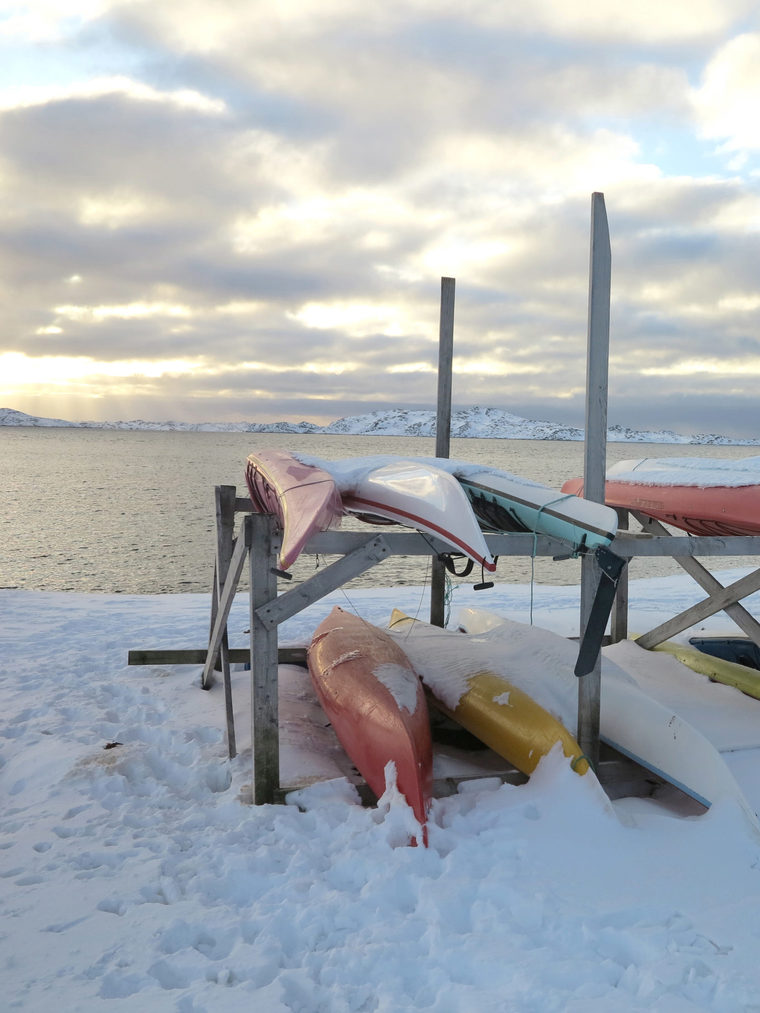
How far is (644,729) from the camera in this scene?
516 centimetres

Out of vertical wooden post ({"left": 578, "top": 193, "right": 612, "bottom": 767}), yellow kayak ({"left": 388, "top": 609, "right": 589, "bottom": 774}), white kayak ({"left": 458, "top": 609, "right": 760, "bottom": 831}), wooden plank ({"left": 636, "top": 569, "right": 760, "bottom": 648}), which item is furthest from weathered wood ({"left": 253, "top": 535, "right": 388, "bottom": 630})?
wooden plank ({"left": 636, "top": 569, "right": 760, "bottom": 648})

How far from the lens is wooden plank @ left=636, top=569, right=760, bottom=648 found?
21.8ft

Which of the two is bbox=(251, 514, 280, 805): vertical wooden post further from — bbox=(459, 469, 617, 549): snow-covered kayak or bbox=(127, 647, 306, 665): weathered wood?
bbox=(127, 647, 306, 665): weathered wood

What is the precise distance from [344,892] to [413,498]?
2.34m

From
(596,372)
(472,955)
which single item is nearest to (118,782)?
(472,955)

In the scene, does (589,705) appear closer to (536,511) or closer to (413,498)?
(536,511)

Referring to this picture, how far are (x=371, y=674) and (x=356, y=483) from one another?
57.6 inches

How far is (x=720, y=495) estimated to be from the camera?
22.6 ft

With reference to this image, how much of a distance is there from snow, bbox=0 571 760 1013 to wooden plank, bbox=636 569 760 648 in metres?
1.29

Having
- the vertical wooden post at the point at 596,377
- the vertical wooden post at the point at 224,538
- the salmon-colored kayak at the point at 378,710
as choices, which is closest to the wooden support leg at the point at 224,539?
the vertical wooden post at the point at 224,538

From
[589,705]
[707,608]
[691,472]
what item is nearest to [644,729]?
[589,705]

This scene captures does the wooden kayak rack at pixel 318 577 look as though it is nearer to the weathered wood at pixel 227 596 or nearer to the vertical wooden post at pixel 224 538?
the weathered wood at pixel 227 596

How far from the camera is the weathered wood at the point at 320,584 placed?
468cm

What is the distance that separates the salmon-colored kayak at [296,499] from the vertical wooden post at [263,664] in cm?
17
